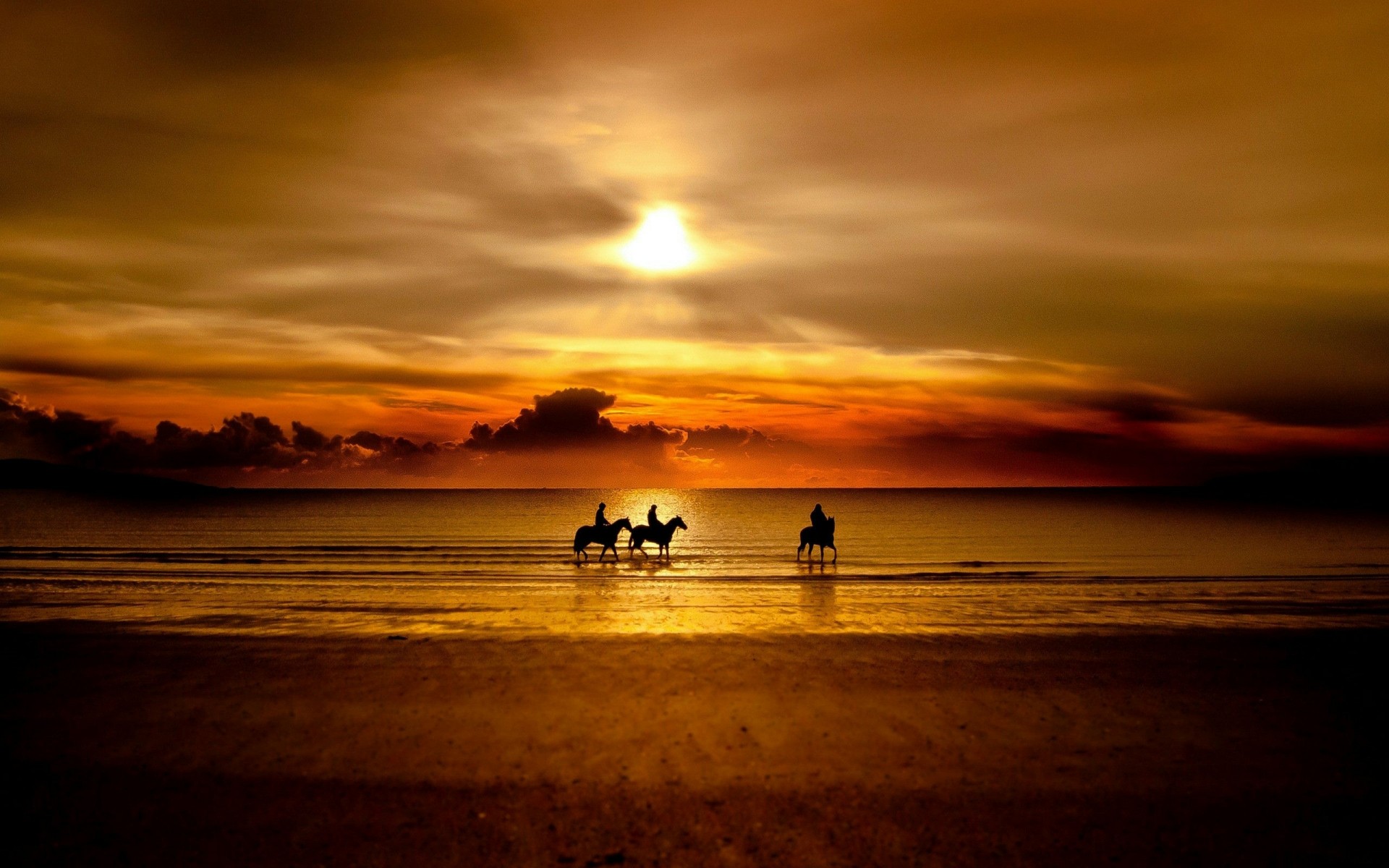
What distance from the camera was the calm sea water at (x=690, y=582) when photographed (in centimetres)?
1898

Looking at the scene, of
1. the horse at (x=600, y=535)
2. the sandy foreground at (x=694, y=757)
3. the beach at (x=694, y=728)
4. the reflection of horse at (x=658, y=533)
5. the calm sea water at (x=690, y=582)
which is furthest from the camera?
the reflection of horse at (x=658, y=533)

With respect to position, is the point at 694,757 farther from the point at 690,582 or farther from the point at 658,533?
the point at 658,533

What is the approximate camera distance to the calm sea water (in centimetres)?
1898

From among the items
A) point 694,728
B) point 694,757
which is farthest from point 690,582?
point 694,757

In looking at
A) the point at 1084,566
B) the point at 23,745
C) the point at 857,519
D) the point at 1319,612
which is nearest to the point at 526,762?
the point at 23,745

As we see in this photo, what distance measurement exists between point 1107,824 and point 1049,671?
5954mm

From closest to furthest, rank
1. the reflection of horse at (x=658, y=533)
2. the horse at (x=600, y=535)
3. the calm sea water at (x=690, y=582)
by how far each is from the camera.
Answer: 1. the calm sea water at (x=690, y=582)
2. the horse at (x=600, y=535)
3. the reflection of horse at (x=658, y=533)

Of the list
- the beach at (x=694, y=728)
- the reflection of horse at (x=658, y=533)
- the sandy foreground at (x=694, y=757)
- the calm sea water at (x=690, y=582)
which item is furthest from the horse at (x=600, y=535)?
the sandy foreground at (x=694, y=757)

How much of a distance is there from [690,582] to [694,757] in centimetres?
1861

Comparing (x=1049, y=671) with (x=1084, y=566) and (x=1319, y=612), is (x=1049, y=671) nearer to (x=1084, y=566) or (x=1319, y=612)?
(x=1319, y=612)

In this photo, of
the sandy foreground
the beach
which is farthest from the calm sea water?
the sandy foreground

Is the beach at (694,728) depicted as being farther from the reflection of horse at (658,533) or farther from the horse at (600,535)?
the reflection of horse at (658,533)

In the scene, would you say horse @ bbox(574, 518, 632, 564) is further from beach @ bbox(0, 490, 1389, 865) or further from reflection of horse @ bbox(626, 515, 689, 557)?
beach @ bbox(0, 490, 1389, 865)

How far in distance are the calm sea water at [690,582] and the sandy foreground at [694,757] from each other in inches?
166
